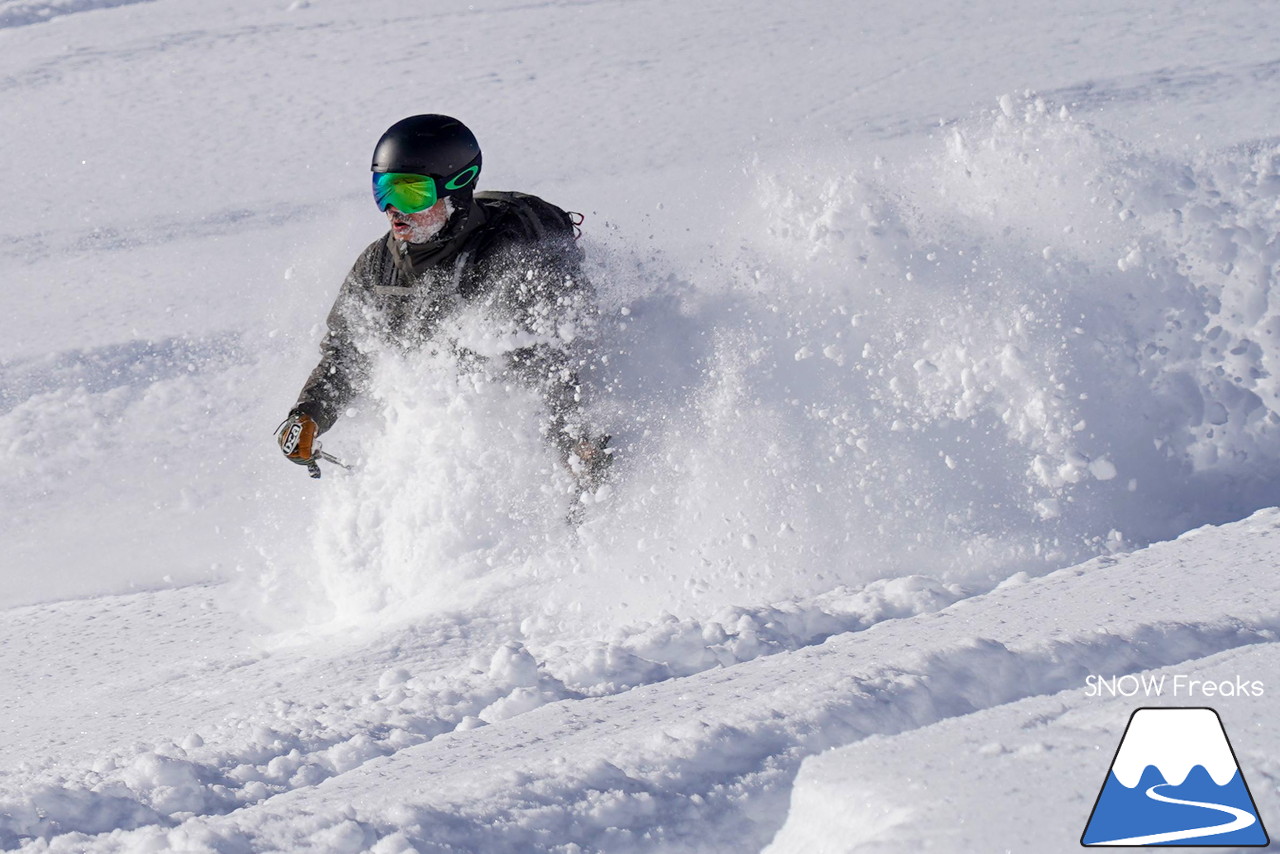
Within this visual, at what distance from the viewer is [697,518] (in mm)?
4398

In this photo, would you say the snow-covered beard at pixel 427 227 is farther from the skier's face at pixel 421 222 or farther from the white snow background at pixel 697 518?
the white snow background at pixel 697 518

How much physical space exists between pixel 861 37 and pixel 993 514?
26.4ft

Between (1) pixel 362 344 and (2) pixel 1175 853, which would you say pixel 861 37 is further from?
(2) pixel 1175 853

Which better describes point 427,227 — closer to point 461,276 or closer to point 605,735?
point 461,276

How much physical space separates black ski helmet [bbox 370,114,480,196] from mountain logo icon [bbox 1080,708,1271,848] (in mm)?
2957

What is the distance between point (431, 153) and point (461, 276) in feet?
1.50

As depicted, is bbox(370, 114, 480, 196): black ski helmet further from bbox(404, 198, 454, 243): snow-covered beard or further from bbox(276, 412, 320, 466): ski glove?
bbox(276, 412, 320, 466): ski glove

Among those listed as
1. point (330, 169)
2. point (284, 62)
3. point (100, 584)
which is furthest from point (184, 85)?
point (100, 584)

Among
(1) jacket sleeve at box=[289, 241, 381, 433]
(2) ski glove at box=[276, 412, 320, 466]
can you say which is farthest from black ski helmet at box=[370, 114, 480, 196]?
(2) ski glove at box=[276, 412, 320, 466]

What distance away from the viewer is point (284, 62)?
11.9 metres

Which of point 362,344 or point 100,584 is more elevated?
point 362,344

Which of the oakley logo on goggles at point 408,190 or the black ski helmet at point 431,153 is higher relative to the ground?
the black ski helmet at point 431,153

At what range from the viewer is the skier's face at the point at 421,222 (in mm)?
4344

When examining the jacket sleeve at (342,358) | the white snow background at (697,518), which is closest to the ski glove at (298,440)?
the jacket sleeve at (342,358)
